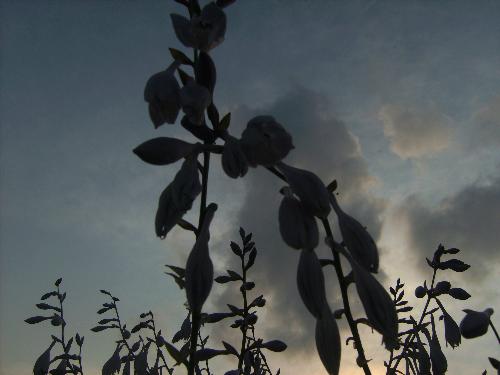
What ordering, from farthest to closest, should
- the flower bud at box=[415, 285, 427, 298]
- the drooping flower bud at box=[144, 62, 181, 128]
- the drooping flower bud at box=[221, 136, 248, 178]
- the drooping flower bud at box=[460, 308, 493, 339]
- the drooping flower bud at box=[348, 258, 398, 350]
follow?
Result: the flower bud at box=[415, 285, 427, 298]
the drooping flower bud at box=[460, 308, 493, 339]
the drooping flower bud at box=[144, 62, 181, 128]
the drooping flower bud at box=[221, 136, 248, 178]
the drooping flower bud at box=[348, 258, 398, 350]

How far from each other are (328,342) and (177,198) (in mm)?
562

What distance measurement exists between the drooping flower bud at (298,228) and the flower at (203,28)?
61 centimetres

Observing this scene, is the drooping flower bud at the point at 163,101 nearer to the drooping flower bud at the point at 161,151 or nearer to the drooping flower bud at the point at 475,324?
the drooping flower bud at the point at 161,151

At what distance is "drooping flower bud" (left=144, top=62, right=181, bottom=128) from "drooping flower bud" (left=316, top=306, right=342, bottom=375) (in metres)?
0.72

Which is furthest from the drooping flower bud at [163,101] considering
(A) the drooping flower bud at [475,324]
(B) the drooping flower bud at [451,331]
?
(B) the drooping flower bud at [451,331]

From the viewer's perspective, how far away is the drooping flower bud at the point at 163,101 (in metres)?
1.44

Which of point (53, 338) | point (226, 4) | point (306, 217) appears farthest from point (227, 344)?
point (53, 338)

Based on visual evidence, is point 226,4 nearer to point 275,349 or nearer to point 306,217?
point 306,217

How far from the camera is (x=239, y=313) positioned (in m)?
3.04

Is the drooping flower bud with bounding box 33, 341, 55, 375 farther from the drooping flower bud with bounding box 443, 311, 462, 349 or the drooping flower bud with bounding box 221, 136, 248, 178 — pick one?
the drooping flower bud with bounding box 221, 136, 248, 178

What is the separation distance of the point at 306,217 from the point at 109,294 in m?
5.27

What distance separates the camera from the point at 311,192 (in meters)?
1.29

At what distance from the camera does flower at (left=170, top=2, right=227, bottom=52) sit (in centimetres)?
151

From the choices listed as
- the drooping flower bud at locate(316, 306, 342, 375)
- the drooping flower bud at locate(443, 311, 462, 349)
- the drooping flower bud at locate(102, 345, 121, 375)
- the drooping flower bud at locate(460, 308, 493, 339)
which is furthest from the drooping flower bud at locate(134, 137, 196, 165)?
the drooping flower bud at locate(102, 345, 121, 375)
